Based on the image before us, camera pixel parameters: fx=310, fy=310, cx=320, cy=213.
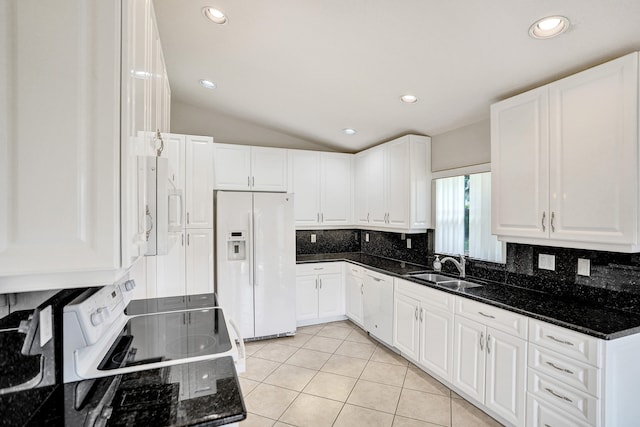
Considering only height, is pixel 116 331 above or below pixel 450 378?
above

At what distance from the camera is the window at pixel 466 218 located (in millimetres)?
2873

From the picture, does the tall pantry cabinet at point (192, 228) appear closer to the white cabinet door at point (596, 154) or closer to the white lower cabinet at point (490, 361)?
the white lower cabinet at point (490, 361)

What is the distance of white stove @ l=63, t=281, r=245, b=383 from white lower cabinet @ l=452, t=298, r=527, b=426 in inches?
67.8

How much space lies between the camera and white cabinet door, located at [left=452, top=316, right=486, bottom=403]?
88.7 inches

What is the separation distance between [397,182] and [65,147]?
3265 millimetres

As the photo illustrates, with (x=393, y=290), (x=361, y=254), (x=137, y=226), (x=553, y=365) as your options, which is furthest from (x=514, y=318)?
(x=361, y=254)

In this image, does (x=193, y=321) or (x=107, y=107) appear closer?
(x=107, y=107)

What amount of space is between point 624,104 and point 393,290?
2266 millimetres

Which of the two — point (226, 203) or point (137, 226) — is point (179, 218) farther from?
point (226, 203)

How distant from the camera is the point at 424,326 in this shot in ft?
9.20

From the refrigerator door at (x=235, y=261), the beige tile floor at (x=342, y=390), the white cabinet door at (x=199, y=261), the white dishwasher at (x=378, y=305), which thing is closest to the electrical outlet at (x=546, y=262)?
the beige tile floor at (x=342, y=390)

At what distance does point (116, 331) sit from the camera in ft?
5.01

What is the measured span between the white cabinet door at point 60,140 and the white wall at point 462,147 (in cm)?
297

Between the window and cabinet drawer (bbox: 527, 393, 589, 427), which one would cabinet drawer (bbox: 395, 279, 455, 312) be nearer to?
the window
